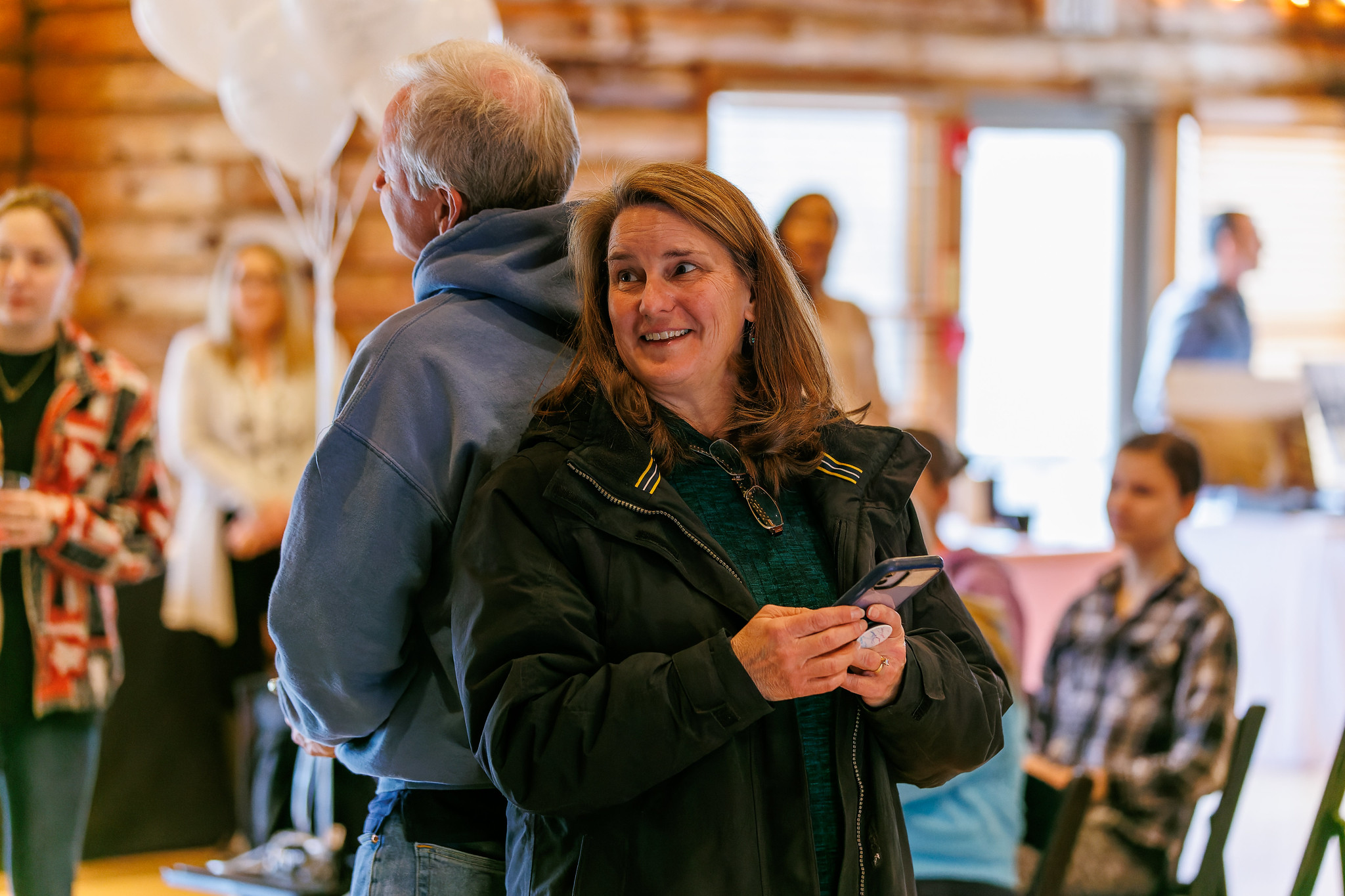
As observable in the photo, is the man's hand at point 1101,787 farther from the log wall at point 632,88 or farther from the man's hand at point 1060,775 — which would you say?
the log wall at point 632,88

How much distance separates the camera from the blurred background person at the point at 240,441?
4301 mm

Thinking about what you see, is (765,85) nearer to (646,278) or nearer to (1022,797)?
(1022,797)

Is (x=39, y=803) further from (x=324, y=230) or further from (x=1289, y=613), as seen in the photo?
(x=1289, y=613)

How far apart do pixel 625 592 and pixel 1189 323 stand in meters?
5.18

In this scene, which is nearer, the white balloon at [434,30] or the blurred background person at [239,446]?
the white balloon at [434,30]

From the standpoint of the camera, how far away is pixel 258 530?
14.0ft

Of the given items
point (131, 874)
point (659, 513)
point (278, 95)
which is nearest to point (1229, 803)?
point (659, 513)

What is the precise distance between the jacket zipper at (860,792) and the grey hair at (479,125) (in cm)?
74

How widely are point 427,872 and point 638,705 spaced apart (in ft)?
1.35

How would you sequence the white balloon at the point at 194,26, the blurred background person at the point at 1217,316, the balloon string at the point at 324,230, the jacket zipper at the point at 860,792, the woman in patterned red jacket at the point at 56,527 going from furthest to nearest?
the blurred background person at the point at 1217,316
the balloon string at the point at 324,230
the white balloon at the point at 194,26
the woman in patterned red jacket at the point at 56,527
the jacket zipper at the point at 860,792

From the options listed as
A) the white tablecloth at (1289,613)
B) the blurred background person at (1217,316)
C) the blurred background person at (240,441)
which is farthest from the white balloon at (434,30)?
the blurred background person at (1217,316)

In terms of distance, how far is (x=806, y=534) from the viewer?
1.43 m

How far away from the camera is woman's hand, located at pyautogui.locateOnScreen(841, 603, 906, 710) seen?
128 cm

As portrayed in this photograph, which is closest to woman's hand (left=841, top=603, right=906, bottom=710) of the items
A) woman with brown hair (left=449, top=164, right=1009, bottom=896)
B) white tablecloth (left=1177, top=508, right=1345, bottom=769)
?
woman with brown hair (left=449, top=164, right=1009, bottom=896)
